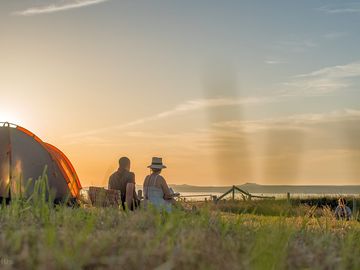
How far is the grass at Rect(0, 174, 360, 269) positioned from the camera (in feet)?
11.9

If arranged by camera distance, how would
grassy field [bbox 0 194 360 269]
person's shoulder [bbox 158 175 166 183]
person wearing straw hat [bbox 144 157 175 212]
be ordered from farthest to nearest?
person's shoulder [bbox 158 175 166 183] < person wearing straw hat [bbox 144 157 175 212] < grassy field [bbox 0 194 360 269]

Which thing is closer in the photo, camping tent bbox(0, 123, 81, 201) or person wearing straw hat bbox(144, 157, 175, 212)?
person wearing straw hat bbox(144, 157, 175, 212)

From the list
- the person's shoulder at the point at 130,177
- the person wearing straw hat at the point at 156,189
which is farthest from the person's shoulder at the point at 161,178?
the person's shoulder at the point at 130,177

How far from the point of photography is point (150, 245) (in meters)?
3.94

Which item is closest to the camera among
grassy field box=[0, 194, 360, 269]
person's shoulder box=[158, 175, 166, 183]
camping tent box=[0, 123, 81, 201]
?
grassy field box=[0, 194, 360, 269]

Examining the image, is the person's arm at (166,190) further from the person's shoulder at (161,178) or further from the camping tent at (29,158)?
the camping tent at (29,158)

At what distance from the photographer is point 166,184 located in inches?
441

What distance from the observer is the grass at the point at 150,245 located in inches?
143

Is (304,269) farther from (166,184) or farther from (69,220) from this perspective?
(166,184)

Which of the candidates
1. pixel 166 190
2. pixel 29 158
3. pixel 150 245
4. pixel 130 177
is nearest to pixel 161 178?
pixel 166 190

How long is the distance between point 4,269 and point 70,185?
13.0m

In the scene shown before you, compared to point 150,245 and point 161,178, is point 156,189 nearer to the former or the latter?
point 161,178

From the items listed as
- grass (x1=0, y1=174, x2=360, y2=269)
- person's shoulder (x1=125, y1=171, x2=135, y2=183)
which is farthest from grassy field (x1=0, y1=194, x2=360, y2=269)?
person's shoulder (x1=125, y1=171, x2=135, y2=183)

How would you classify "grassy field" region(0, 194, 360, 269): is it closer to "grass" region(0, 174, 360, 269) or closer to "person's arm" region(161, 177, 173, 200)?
"grass" region(0, 174, 360, 269)
